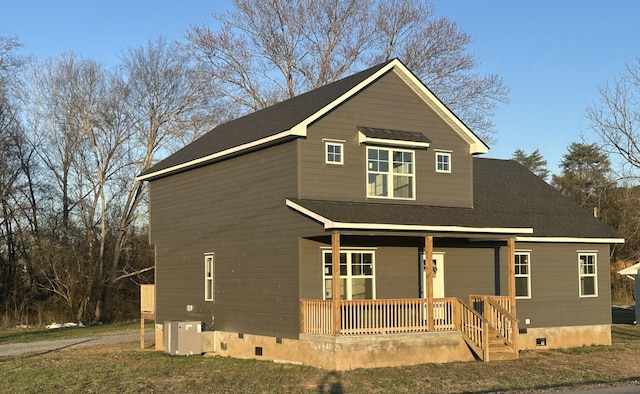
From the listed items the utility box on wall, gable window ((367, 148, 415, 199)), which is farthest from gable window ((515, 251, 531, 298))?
the utility box on wall

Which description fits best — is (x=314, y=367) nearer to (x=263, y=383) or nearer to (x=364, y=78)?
(x=263, y=383)

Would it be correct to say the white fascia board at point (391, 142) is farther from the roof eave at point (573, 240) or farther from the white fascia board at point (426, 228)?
the roof eave at point (573, 240)

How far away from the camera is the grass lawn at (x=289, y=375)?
16.8m

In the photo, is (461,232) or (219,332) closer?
(461,232)

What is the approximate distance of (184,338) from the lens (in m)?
23.9

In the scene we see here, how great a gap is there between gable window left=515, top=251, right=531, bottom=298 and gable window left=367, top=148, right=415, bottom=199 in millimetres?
5209

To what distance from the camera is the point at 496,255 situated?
84.5 ft

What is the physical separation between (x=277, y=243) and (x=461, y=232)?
5.06 m

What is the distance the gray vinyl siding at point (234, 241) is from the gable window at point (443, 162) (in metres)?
5.02

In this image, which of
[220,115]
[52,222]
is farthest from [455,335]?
[52,222]

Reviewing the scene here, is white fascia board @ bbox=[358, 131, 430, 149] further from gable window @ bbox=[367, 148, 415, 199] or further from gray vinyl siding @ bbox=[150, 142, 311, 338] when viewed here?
gray vinyl siding @ bbox=[150, 142, 311, 338]

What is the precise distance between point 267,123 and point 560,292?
11.3 m

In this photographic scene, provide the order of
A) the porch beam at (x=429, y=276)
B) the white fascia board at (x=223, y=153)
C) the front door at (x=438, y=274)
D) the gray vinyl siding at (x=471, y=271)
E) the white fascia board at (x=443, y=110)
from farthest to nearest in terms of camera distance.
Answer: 1. the gray vinyl siding at (x=471, y=271)
2. the front door at (x=438, y=274)
3. the white fascia board at (x=443, y=110)
4. the white fascia board at (x=223, y=153)
5. the porch beam at (x=429, y=276)

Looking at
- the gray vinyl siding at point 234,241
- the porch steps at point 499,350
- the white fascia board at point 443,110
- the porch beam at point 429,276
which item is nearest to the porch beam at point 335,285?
the gray vinyl siding at point 234,241
